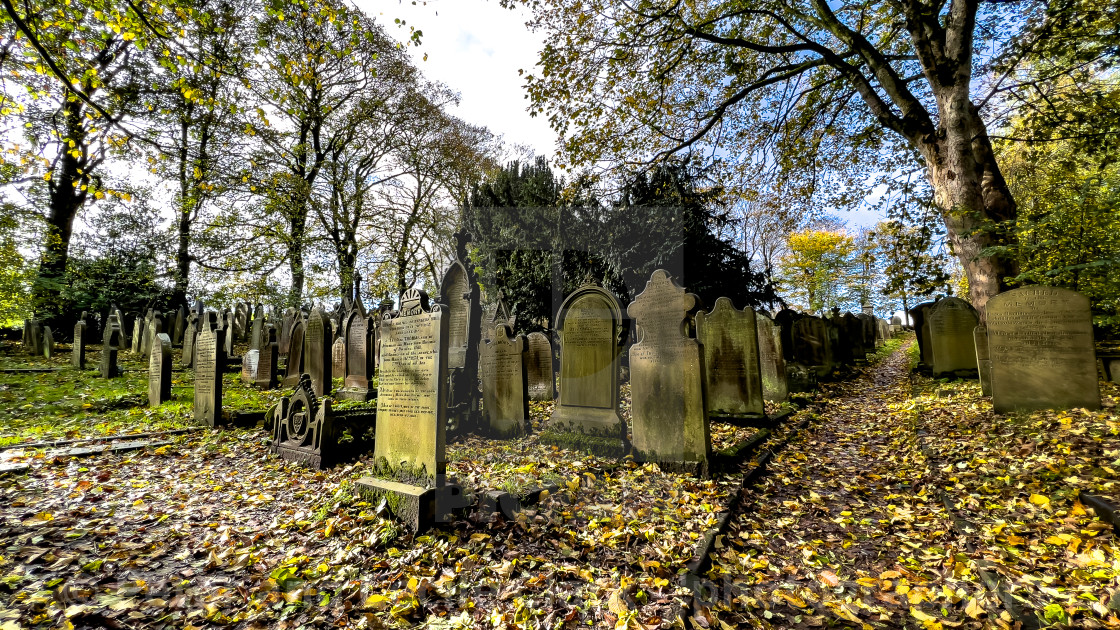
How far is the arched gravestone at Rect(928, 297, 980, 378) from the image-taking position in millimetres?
9211

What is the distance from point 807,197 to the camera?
1223 cm

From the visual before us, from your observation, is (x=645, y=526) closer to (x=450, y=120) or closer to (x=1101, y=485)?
(x=1101, y=485)

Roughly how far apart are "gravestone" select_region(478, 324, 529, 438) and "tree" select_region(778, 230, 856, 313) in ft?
98.8

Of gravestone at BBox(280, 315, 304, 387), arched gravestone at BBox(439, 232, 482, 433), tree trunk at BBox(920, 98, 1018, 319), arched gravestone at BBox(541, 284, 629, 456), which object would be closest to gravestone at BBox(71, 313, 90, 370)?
gravestone at BBox(280, 315, 304, 387)

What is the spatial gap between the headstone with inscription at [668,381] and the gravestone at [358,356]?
247 inches

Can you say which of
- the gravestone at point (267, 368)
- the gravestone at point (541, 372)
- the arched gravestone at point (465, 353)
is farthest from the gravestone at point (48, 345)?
the gravestone at point (541, 372)

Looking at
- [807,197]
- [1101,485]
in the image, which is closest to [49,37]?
[1101,485]

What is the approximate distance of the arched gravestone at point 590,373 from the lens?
6.01m

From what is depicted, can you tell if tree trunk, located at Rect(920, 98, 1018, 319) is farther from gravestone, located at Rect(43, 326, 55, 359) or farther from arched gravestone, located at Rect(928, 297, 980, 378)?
gravestone, located at Rect(43, 326, 55, 359)

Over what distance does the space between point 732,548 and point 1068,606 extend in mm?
1759

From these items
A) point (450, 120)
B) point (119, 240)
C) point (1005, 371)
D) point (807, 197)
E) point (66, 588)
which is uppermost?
point (450, 120)

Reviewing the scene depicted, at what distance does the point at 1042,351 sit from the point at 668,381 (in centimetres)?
476

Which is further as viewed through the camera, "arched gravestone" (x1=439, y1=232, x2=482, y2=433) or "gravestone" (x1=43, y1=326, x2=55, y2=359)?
"gravestone" (x1=43, y1=326, x2=55, y2=359)

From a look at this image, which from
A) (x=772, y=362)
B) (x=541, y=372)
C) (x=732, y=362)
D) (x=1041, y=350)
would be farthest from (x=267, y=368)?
Answer: (x=1041, y=350)
